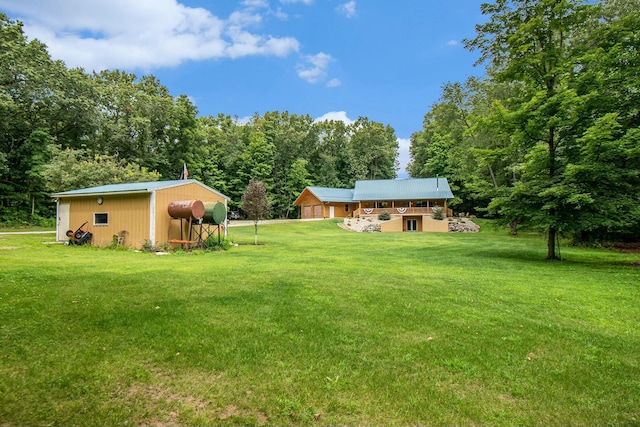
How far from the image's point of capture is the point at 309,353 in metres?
3.90

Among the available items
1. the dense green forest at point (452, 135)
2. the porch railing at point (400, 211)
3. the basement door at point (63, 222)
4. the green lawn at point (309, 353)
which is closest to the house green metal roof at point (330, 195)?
the porch railing at point (400, 211)

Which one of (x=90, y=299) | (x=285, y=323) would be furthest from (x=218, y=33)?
(x=285, y=323)

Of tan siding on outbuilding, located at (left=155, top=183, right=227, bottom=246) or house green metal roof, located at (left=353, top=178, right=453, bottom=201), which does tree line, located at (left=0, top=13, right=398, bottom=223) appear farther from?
tan siding on outbuilding, located at (left=155, top=183, right=227, bottom=246)

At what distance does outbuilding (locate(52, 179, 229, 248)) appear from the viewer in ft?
49.3

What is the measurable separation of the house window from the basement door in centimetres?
201

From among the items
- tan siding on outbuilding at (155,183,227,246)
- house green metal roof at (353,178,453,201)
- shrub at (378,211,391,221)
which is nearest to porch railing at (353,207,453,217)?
shrub at (378,211,391,221)

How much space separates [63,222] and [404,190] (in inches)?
1220

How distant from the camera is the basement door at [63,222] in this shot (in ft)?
55.7

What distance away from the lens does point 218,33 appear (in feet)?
→ 41.5

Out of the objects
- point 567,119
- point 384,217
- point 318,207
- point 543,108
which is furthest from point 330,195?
point 567,119

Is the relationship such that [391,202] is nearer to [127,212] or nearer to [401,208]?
[401,208]

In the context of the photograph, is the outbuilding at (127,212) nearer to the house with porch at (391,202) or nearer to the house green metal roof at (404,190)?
the house with porch at (391,202)

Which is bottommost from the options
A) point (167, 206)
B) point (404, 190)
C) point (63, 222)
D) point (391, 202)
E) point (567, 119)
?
point (63, 222)

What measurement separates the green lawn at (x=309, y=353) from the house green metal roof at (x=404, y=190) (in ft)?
96.0
